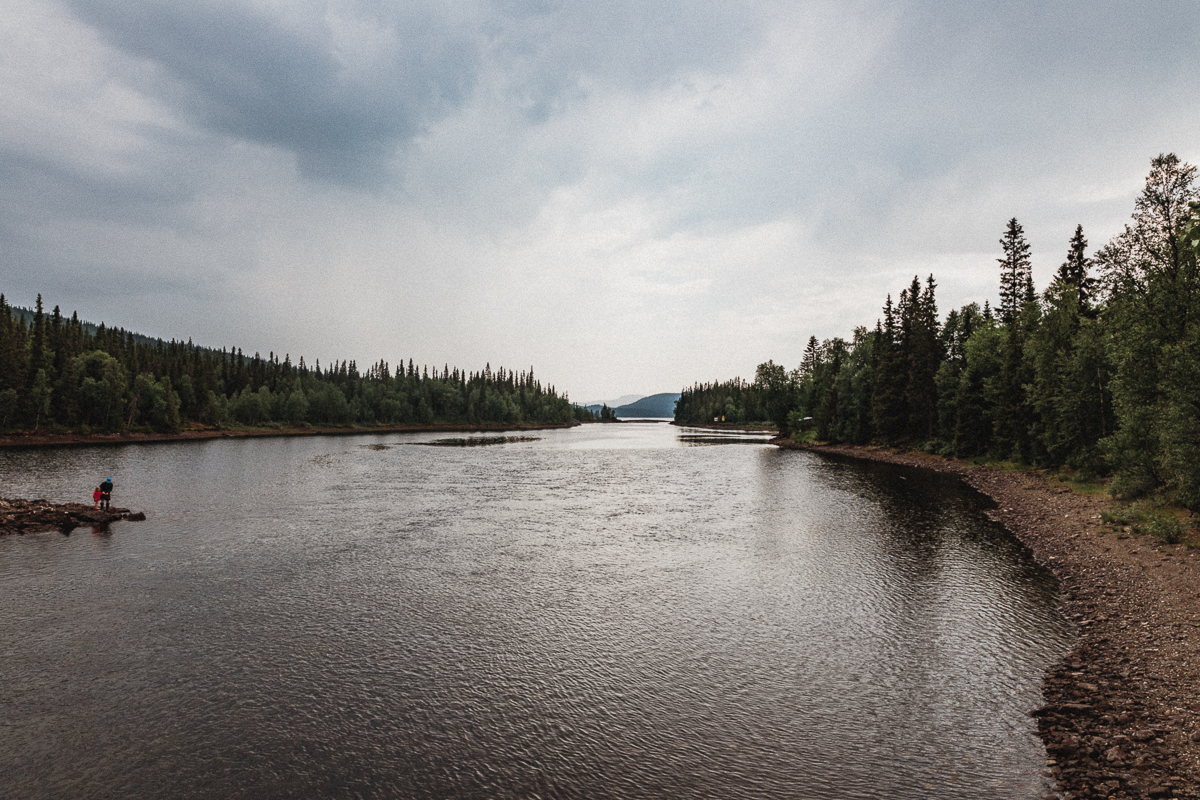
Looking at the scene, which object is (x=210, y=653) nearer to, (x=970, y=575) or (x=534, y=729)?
(x=534, y=729)

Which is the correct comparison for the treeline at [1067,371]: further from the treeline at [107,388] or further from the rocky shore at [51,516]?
the treeline at [107,388]

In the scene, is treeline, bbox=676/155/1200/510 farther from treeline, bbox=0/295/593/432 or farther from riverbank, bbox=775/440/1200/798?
treeline, bbox=0/295/593/432

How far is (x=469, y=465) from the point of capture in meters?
78.9

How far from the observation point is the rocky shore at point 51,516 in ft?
108

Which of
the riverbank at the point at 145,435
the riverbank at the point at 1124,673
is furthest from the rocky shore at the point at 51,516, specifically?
the riverbank at the point at 145,435

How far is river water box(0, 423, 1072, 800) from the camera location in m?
11.6

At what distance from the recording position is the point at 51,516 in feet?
114

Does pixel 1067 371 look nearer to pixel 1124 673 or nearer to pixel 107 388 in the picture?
pixel 1124 673

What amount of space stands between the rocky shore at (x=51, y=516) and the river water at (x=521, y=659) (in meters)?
1.44

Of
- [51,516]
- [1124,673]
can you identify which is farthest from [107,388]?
[1124,673]

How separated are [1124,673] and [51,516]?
54319 millimetres

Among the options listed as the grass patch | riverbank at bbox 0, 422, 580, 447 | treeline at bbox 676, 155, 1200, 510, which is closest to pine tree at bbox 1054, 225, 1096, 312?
treeline at bbox 676, 155, 1200, 510

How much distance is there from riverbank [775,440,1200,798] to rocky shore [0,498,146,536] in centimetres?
4855

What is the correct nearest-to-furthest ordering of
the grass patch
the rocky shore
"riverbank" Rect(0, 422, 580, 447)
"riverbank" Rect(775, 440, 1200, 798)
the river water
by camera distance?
"riverbank" Rect(775, 440, 1200, 798), the river water, the grass patch, the rocky shore, "riverbank" Rect(0, 422, 580, 447)
